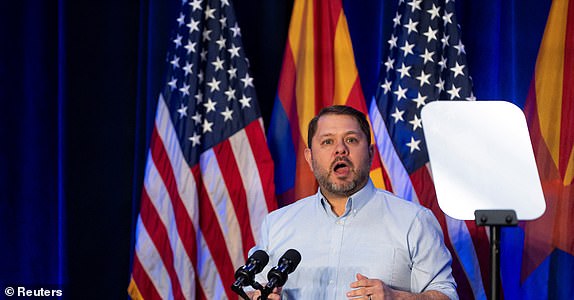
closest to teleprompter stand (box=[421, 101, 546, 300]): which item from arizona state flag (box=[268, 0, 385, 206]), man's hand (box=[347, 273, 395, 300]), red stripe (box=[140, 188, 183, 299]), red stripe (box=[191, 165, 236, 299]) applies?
man's hand (box=[347, 273, 395, 300])

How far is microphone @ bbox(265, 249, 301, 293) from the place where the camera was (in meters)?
2.38

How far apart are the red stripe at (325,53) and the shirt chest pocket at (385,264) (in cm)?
144

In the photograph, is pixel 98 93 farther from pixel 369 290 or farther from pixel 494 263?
pixel 494 263

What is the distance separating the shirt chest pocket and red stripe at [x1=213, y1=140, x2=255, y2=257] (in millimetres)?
1220

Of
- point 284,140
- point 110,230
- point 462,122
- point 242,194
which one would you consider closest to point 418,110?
point 284,140

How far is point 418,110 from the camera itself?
12.8ft

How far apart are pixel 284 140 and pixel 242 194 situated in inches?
15.7

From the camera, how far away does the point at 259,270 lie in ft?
7.93

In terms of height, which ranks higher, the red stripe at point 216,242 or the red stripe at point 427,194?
the red stripe at point 427,194

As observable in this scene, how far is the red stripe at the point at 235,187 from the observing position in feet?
13.5

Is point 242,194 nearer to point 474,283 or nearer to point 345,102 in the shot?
point 345,102

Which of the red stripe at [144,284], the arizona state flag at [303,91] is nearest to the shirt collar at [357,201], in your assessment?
the arizona state flag at [303,91]

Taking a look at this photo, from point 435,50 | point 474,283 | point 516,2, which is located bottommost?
point 474,283

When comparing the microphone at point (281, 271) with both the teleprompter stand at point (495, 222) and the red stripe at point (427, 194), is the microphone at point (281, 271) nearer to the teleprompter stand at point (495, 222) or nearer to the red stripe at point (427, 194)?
the teleprompter stand at point (495, 222)
